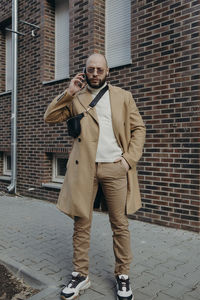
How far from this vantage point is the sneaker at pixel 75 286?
271cm

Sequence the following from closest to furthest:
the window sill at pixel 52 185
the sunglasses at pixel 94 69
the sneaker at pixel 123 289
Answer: the sneaker at pixel 123 289 → the sunglasses at pixel 94 69 → the window sill at pixel 52 185

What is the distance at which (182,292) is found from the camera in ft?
9.22

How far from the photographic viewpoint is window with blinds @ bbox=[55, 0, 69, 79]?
7.23 m

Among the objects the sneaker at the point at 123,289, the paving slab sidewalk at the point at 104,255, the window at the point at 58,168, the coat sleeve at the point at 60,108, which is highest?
the coat sleeve at the point at 60,108

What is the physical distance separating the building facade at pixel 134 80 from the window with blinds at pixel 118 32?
19mm

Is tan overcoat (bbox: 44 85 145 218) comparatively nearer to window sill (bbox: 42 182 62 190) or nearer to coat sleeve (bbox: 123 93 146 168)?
coat sleeve (bbox: 123 93 146 168)

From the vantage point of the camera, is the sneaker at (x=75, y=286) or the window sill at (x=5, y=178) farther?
the window sill at (x=5, y=178)

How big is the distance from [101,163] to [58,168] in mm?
4757

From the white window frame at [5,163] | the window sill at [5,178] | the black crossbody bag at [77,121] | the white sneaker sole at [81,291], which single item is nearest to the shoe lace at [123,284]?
the white sneaker sole at [81,291]

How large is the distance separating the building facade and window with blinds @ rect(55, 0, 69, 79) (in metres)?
0.02

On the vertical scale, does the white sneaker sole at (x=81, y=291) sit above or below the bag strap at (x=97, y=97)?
below

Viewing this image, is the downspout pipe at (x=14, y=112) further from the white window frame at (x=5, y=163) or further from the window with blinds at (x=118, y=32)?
the window with blinds at (x=118, y=32)

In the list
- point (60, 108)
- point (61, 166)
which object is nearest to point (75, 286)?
point (60, 108)

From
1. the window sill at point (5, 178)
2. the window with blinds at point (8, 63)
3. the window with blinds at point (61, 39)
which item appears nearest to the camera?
the window with blinds at point (61, 39)
